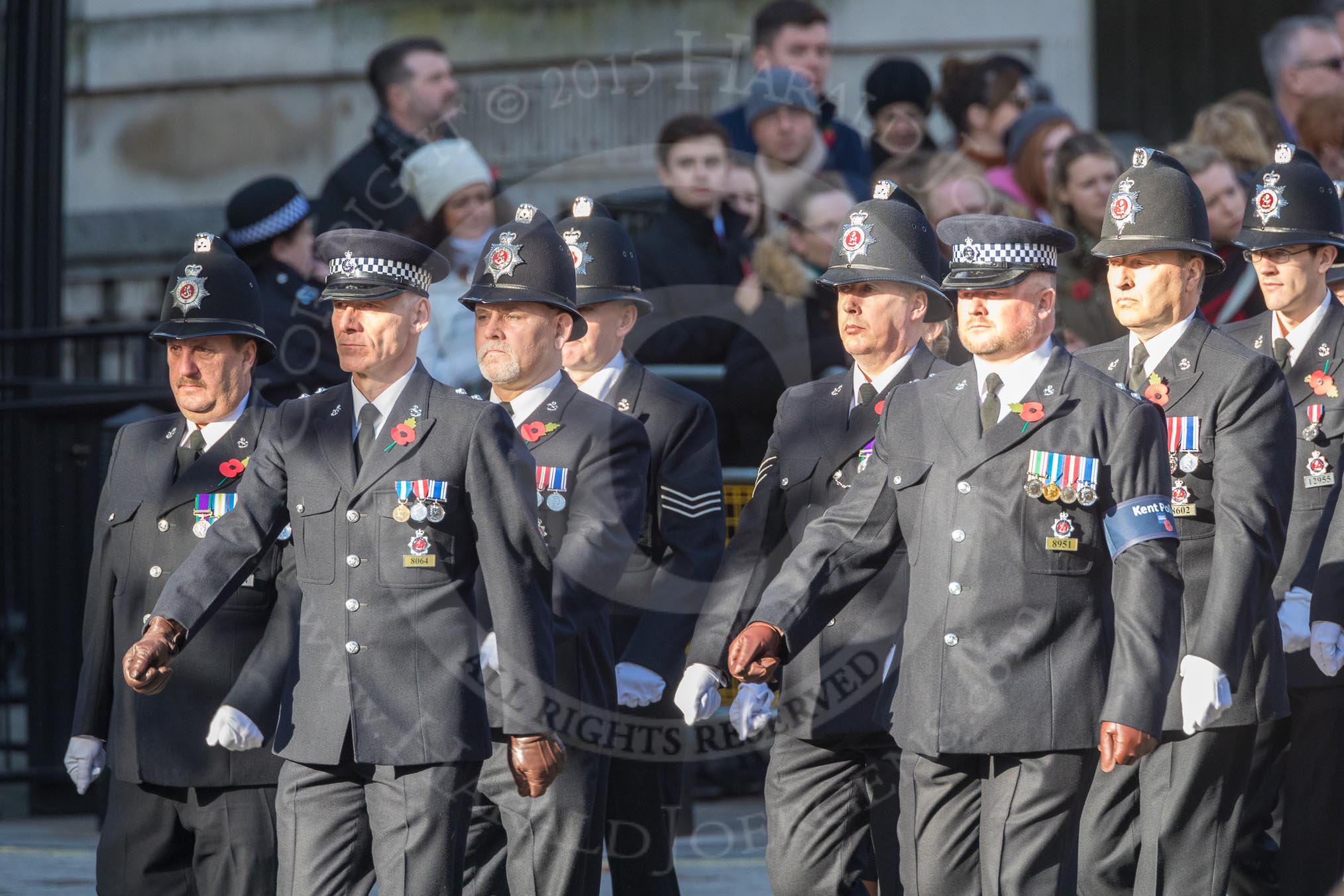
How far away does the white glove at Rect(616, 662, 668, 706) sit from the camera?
6105 millimetres

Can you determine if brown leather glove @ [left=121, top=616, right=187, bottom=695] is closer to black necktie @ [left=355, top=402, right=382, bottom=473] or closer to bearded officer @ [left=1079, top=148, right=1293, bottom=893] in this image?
black necktie @ [left=355, top=402, right=382, bottom=473]

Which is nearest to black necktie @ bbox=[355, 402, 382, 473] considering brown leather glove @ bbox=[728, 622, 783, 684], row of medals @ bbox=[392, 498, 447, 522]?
row of medals @ bbox=[392, 498, 447, 522]

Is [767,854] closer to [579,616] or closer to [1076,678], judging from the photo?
[579,616]

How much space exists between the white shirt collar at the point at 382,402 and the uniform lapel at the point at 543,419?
647mm

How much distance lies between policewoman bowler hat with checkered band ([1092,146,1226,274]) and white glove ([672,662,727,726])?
5.12 feet

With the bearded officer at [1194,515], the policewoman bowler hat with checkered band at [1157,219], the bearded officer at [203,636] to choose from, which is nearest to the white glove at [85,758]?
the bearded officer at [203,636]

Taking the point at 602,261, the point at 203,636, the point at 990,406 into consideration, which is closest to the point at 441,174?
the point at 602,261

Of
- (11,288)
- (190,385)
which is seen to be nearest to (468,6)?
(11,288)

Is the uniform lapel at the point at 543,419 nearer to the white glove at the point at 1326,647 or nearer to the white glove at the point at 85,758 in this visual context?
the white glove at the point at 85,758

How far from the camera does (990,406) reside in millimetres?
5133

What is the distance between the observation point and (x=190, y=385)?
605 cm

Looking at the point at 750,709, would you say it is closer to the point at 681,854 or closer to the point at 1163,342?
the point at 1163,342

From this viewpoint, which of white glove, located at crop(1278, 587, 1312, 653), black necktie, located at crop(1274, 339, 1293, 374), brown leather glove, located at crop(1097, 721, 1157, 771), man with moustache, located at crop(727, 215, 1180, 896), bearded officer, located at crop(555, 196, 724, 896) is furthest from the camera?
black necktie, located at crop(1274, 339, 1293, 374)

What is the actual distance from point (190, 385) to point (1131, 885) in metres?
2.98
